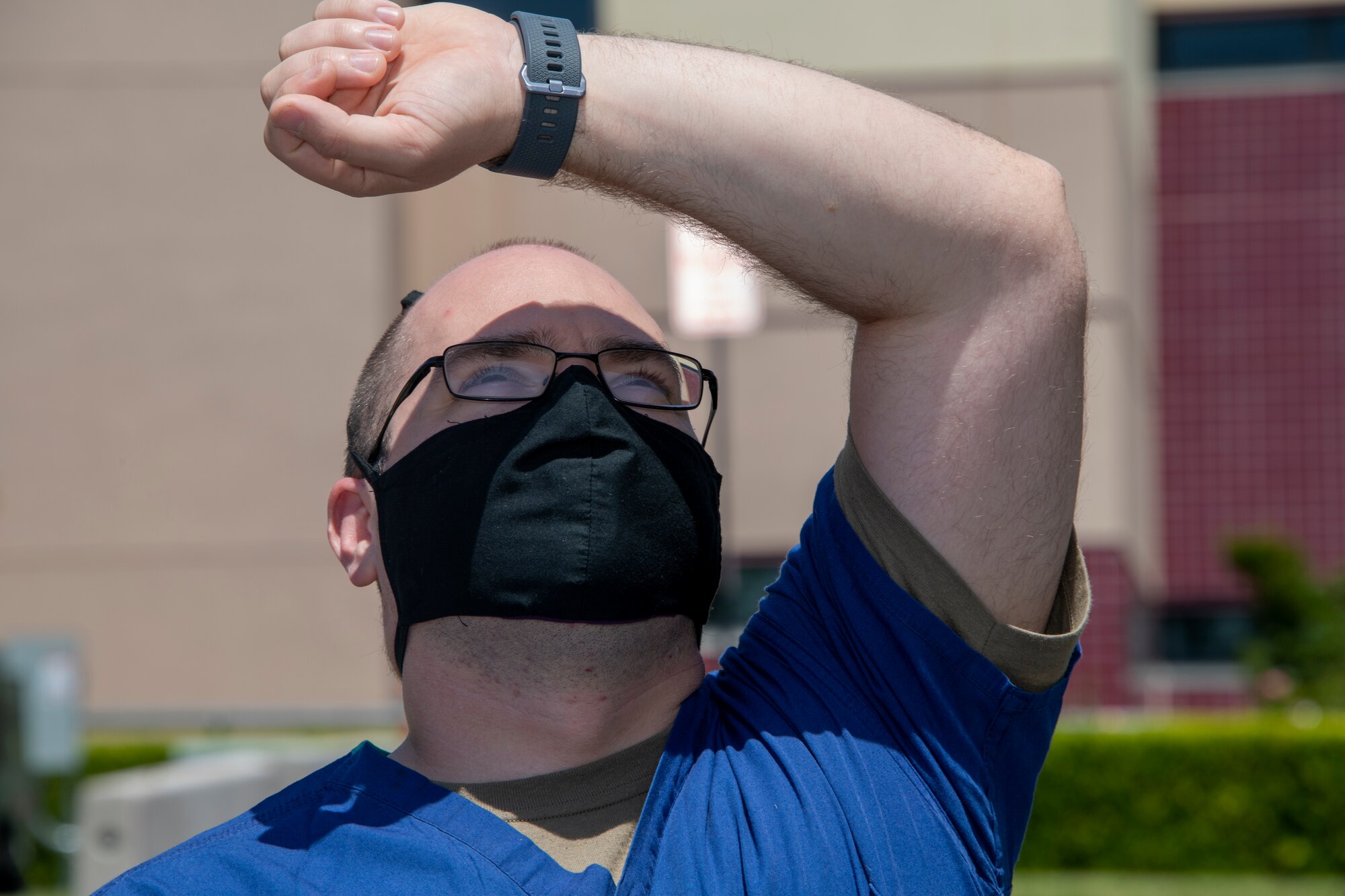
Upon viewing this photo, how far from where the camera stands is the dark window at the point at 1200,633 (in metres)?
19.0

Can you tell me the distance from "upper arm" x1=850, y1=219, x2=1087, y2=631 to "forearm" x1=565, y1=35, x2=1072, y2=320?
0.04 meters

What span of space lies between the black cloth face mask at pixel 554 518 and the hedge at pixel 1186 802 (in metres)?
8.61

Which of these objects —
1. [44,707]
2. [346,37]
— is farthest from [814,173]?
[44,707]

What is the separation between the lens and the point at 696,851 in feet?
6.02

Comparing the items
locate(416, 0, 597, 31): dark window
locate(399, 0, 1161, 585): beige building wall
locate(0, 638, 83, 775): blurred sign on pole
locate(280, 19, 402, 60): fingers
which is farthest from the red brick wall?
locate(280, 19, 402, 60): fingers

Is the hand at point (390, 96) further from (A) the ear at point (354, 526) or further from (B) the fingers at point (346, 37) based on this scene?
(A) the ear at point (354, 526)

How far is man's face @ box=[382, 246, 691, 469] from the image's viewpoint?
2.10 metres

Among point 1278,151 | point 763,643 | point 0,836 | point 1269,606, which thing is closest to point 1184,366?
point 1278,151

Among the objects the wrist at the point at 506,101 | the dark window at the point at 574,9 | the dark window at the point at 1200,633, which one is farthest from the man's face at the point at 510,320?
the dark window at the point at 1200,633

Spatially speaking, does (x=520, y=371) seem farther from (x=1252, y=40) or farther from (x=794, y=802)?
(x=1252, y=40)

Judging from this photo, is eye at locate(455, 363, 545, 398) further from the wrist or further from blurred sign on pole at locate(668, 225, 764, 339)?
blurred sign on pole at locate(668, 225, 764, 339)

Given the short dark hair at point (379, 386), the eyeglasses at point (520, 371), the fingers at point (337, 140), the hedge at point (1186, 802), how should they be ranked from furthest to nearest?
the hedge at point (1186, 802), the short dark hair at point (379, 386), the eyeglasses at point (520, 371), the fingers at point (337, 140)

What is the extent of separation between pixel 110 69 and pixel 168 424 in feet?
10.6

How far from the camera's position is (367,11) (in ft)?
5.67
